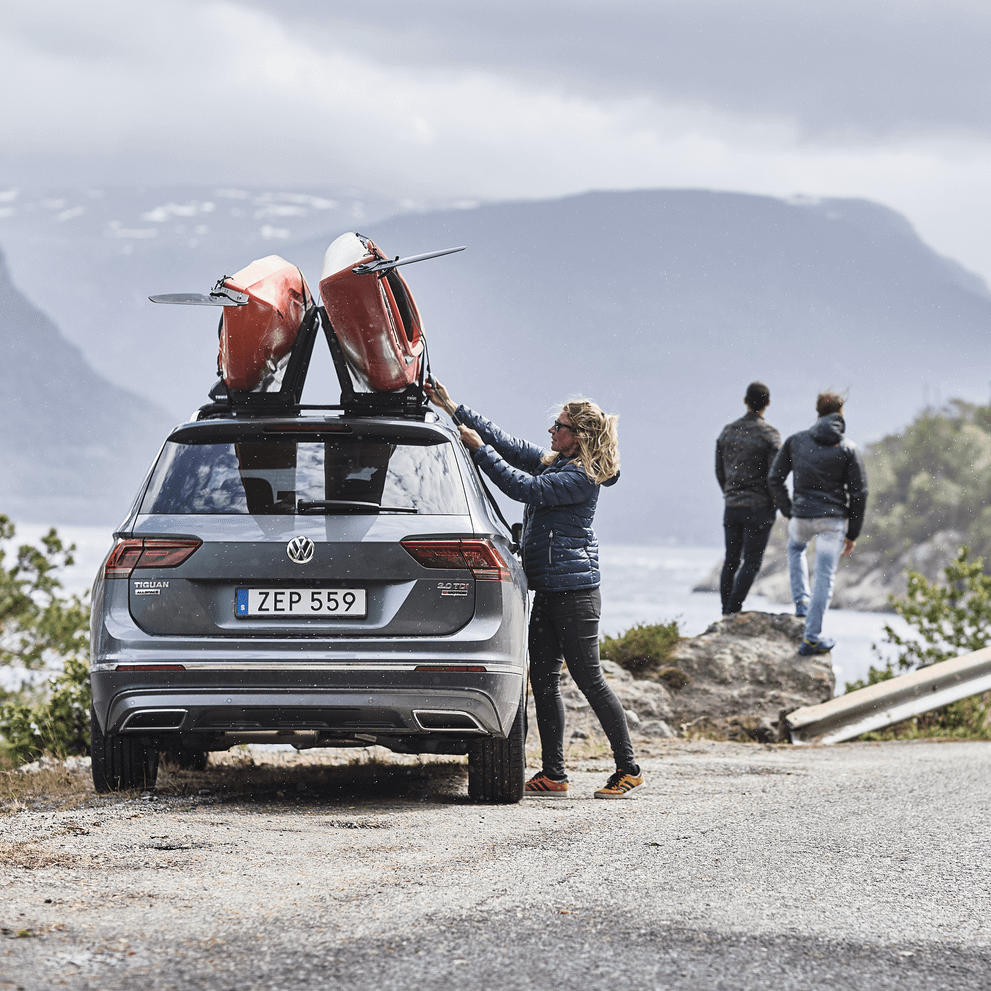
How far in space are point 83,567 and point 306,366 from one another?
1082cm

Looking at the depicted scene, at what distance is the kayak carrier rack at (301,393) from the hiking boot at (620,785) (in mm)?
2232

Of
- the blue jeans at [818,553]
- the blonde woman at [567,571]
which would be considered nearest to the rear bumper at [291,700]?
the blonde woman at [567,571]

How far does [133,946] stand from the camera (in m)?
3.08

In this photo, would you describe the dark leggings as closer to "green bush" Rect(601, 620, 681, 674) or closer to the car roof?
the car roof

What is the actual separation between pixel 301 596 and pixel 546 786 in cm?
211

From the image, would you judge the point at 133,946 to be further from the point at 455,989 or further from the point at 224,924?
the point at 455,989

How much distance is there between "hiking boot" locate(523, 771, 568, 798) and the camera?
6.54 m

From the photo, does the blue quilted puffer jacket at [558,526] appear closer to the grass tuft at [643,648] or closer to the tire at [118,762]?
the tire at [118,762]

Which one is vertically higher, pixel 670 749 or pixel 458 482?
pixel 458 482

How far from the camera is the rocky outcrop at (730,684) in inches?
399

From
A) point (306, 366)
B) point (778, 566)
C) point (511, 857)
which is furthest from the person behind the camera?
point (778, 566)

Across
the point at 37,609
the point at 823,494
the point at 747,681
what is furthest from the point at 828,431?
the point at 37,609

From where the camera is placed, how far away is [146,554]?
204 inches

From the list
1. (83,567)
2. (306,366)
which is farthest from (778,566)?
(306,366)
